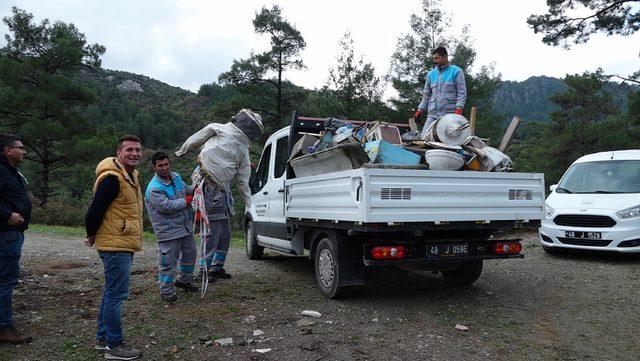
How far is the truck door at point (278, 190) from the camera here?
693cm

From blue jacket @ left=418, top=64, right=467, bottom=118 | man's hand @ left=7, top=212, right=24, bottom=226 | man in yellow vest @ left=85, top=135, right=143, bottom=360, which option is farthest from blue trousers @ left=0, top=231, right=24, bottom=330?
blue jacket @ left=418, top=64, right=467, bottom=118

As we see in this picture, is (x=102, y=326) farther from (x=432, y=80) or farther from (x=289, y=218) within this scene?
(x=432, y=80)

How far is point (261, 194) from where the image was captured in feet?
26.0

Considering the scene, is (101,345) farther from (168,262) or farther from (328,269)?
(328,269)

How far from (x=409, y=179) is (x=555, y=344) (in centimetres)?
195

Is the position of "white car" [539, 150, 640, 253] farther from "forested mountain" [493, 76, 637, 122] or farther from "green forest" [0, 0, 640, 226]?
"forested mountain" [493, 76, 637, 122]

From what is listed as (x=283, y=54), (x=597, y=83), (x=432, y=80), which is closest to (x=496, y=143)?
(x=597, y=83)

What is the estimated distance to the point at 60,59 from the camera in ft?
78.7

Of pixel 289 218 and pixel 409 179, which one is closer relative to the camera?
pixel 409 179

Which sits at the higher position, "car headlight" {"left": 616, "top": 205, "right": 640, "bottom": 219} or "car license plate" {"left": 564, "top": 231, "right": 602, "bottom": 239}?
"car headlight" {"left": 616, "top": 205, "right": 640, "bottom": 219}

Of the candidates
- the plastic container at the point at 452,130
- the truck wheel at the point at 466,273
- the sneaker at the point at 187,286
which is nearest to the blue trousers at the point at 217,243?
the sneaker at the point at 187,286

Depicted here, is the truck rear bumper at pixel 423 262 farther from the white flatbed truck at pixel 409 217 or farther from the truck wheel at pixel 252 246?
the truck wheel at pixel 252 246

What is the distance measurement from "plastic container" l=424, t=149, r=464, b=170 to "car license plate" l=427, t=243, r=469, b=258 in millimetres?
860

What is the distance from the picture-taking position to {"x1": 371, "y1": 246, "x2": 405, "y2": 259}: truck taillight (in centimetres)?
483
